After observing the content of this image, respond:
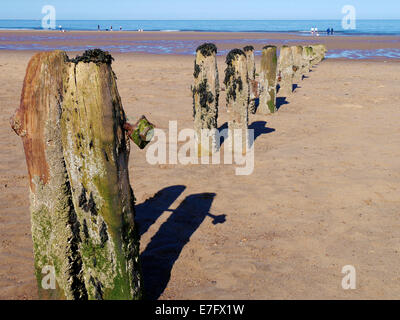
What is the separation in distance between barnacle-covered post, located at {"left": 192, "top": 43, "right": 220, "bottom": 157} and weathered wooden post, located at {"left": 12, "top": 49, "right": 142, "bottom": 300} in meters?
4.33

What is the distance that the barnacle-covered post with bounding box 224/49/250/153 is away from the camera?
25.7ft

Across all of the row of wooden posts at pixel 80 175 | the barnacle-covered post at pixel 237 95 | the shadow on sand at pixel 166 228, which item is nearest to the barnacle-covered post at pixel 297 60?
the barnacle-covered post at pixel 237 95

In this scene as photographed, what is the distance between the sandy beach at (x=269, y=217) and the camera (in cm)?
417

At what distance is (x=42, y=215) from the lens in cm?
341

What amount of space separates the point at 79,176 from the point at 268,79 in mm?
8970

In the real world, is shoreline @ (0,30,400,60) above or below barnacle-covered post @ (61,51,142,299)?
above

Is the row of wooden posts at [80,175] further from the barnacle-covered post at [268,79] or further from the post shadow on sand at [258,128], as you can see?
the barnacle-covered post at [268,79]

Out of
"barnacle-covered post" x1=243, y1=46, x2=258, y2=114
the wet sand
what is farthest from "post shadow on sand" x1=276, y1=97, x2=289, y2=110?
the wet sand

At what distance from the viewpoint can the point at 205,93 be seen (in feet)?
24.2

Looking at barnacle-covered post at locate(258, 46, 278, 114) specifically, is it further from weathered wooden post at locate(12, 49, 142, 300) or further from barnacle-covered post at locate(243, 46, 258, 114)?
weathered wooden post at locate(12, 49, 142, 300)

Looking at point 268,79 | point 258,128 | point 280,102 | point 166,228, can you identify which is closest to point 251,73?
point 268,79

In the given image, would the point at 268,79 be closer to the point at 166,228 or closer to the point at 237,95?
the point at 237,95

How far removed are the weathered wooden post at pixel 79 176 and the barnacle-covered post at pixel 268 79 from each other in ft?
28.3

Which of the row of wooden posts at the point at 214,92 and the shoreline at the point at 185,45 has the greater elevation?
the shoreline at the point at 185,45
